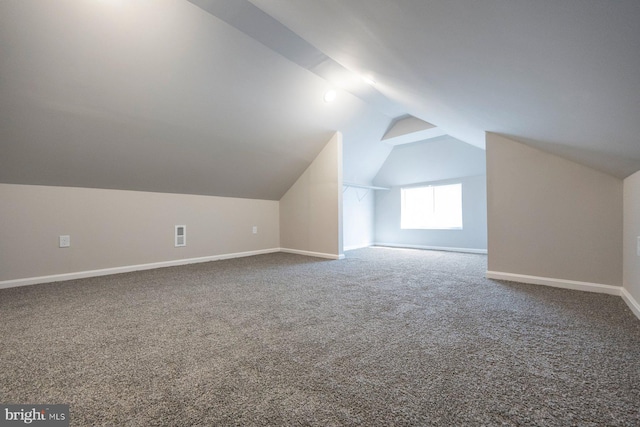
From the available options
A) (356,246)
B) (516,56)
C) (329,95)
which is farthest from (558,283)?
(356,246)

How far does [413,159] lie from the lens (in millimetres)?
5375

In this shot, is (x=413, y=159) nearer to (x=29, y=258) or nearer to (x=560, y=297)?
(x=560, y=297)

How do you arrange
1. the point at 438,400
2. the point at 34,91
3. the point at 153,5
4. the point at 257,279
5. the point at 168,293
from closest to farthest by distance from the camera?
the point at 438,400, the point at 153,5, the point at 34,91, the point at 168,293, the point at 257,279

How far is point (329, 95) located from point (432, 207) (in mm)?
3516

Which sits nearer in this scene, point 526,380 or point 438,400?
point 438,400

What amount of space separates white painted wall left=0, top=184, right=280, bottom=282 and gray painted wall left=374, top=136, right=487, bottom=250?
11.2 ft

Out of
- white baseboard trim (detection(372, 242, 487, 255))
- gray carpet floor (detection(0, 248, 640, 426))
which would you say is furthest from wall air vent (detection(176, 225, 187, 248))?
white baseboard trim (detection(372, 242, 487, 255))

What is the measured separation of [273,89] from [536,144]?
263cm

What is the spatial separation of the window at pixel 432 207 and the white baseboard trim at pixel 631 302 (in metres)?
3.15

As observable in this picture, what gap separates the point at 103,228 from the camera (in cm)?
300

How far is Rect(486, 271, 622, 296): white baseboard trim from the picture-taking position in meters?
2.13

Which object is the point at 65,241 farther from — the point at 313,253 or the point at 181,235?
the point at 313,253

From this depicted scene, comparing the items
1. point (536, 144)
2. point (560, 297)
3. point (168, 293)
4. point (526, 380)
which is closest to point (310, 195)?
point (168, 293)

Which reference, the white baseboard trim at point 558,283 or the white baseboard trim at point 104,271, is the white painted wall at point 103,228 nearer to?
the white baseboard trim at point 104,271
